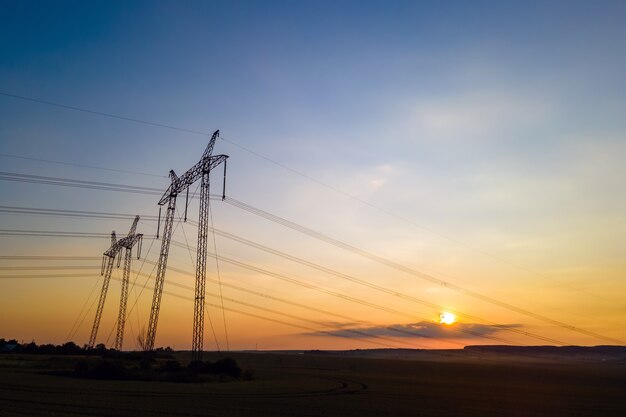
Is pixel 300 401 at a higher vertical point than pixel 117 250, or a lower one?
lower

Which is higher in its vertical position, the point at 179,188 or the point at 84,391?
the point at 179,188

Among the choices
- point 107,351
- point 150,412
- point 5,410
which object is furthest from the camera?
point 107,351

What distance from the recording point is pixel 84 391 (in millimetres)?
41031

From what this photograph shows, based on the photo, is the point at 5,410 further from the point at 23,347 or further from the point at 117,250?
the point at 23,347

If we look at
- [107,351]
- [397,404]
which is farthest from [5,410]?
[107,351]

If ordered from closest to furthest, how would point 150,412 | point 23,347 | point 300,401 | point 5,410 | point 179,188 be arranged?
point 5,410
point 150,412
point 300,401
point 179,188
point 23,347

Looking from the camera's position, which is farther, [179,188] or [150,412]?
[179,188]

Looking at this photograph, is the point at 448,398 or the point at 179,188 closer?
the point at 448,398

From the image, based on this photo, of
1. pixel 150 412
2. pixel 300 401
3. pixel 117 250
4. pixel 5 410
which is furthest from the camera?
pixel 117 250

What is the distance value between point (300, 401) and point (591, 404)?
94.5ft

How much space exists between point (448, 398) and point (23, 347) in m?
124

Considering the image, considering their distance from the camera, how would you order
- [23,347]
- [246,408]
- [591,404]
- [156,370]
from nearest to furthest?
→ [246,408], [591,404], [156,370], [23,347]

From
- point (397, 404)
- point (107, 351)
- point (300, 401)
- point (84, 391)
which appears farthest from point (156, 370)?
point (107, 351)

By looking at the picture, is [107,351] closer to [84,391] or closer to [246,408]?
[84,391]
